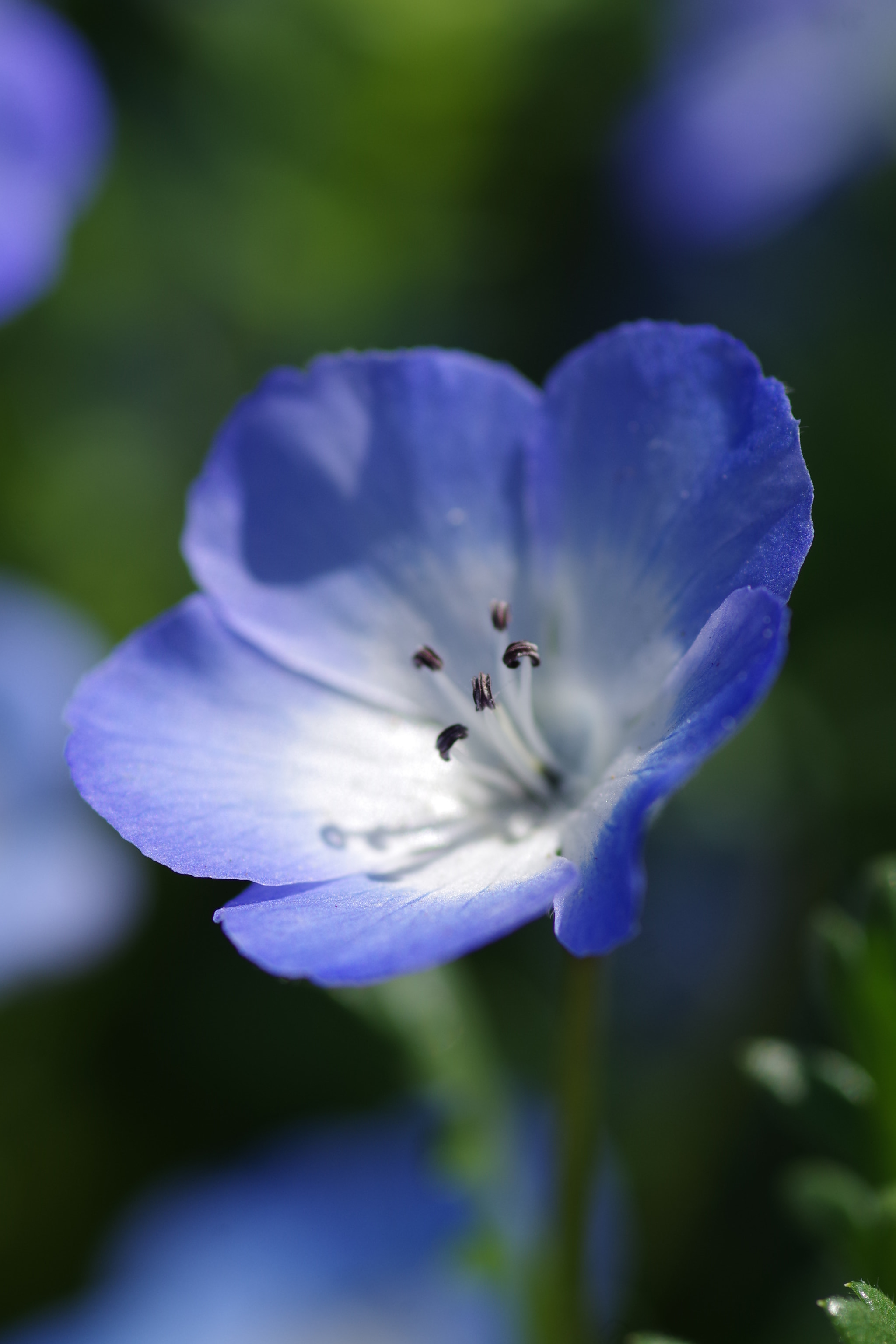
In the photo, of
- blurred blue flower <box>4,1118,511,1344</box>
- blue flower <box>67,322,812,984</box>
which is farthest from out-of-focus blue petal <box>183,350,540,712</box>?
blurred blue flower <box>4,1118,511,1344</box>

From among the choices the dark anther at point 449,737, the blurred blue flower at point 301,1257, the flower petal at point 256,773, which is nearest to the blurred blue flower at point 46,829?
the blurred blue flower at point 301,1257

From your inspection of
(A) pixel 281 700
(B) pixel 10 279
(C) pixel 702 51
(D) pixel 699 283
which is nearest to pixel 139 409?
(B) pixel 10 279

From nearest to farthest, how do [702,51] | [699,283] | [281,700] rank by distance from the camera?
1. [281,700]
2. [699,283]
3. [702,51]

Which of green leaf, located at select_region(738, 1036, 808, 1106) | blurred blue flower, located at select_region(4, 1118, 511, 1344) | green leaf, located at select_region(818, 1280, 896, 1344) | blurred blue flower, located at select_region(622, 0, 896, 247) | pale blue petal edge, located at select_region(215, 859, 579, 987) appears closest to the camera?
green leaf, located at select_region(818, 1280, 896, 1344)

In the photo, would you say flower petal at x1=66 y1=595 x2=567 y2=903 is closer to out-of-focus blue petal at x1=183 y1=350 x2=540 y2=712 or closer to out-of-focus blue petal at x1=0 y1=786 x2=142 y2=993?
out-of-focus blue petal at x1=183 y1=350 x2=540 y2=712

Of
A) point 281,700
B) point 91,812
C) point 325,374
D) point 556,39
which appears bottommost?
point 91,812

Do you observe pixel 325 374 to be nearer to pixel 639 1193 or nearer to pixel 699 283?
pixel 639 1193

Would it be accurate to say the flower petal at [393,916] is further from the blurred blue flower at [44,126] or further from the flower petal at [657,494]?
the blurred blue flower at [44,126]

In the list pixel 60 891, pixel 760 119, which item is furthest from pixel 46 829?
pixel 760 119
